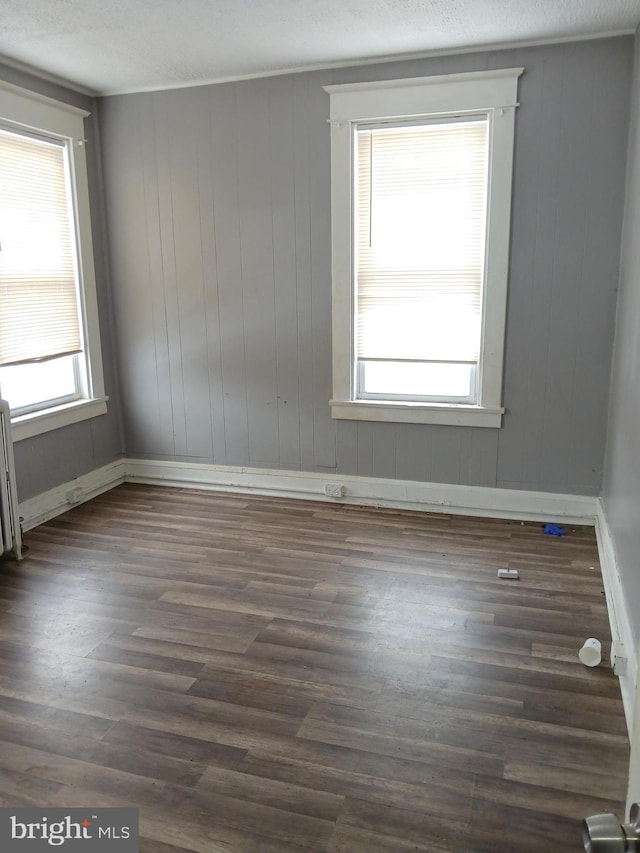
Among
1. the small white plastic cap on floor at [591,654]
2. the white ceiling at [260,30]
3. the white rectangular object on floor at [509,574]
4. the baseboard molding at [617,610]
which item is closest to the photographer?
the baseboard molding at [617,610]

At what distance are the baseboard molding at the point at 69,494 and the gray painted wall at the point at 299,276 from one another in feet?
0.87

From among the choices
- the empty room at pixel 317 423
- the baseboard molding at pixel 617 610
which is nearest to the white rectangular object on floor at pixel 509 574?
the empty room at pixel 317 423

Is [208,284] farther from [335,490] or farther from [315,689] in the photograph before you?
[315,689]

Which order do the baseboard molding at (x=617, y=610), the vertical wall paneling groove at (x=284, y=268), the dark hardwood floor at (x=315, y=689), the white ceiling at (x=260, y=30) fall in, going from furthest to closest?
the vertical wall paneling groove at (x=284, y=268), the white ceiling at (x=260, y=30), the baseboard molding at (x=617, y=610), the dark hardwood floor at (x=315, y=689)

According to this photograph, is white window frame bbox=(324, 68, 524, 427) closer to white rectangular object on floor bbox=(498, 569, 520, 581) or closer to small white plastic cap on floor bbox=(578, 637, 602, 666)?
white rectangular object on floor bbox=(498, 569, 520, 581)

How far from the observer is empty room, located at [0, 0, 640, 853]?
2168mm

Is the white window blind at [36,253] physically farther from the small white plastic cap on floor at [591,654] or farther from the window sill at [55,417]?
the small white plastic cap on floor at [591,654]

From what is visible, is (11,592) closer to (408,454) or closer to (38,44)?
(408,454)

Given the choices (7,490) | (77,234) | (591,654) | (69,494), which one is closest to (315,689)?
(591,654)

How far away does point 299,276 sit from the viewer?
443 cm

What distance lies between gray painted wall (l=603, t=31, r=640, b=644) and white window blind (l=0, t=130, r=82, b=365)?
136 inches

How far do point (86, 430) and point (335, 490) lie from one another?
5.99ft

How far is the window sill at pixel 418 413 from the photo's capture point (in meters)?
4.22

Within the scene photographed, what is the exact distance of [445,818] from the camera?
6.36ft
